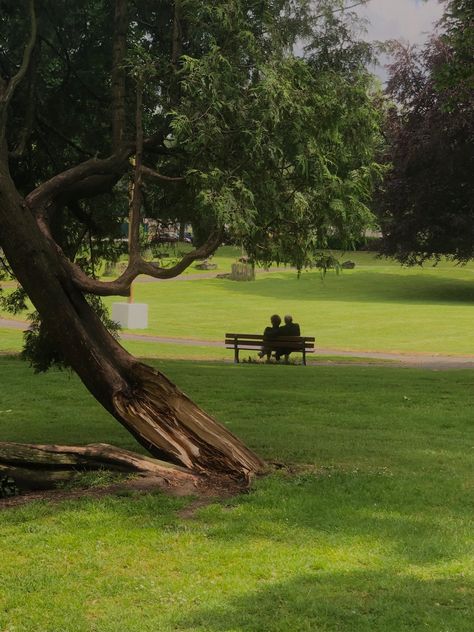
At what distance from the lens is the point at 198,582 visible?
516cm

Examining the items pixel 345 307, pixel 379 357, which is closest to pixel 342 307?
pixel 345 307

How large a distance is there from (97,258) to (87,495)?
22.5ft

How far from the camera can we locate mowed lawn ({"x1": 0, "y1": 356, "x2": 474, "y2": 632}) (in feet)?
15.3

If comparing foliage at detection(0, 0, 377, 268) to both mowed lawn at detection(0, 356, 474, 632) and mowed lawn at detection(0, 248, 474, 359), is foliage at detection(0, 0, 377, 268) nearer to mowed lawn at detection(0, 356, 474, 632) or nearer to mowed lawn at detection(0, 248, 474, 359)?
mowed lawn at detection(0, 356, 474, 632)

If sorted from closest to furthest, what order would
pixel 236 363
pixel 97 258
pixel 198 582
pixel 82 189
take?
pixel 198 582
pixel 82 189
pixel 97 258
pixel 236 363

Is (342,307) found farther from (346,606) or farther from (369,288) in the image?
(346,606)

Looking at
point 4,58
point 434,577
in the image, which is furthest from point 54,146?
point 434,577

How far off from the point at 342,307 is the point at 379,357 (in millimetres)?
16262

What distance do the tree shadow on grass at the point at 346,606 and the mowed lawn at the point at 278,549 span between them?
0.01m

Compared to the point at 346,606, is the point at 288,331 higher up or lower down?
higher up

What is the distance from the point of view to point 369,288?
169 ft

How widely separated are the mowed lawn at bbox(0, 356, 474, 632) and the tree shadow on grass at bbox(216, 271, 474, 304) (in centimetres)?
3583

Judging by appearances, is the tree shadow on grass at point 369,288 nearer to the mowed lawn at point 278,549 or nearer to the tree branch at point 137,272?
the mowed lawn at point 278,549

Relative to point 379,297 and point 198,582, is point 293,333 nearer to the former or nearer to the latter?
point 198,582
